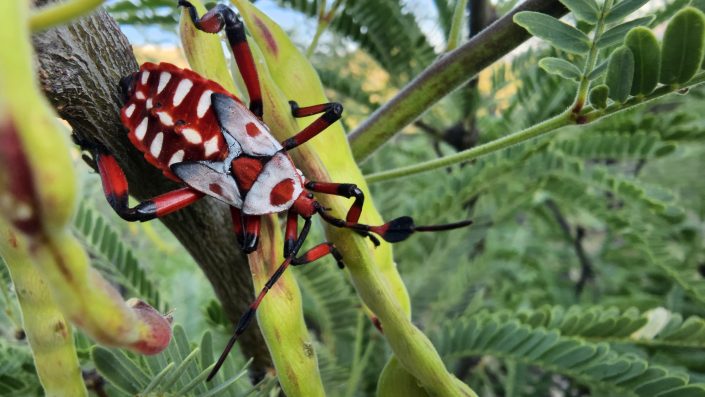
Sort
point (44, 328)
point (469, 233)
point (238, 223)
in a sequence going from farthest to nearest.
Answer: point (469, 233) → point (238, 223) → point (44, 328)

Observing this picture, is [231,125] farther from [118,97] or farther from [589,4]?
[589,4]

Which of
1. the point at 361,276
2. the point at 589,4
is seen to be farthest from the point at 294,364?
the point at 589,4

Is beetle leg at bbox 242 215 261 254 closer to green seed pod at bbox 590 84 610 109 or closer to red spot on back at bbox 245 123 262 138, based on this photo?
red spot on back at bbox 245 123 262 138

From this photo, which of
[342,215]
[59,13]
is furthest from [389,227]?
[59,13]

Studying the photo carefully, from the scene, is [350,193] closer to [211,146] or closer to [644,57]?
[211,146]

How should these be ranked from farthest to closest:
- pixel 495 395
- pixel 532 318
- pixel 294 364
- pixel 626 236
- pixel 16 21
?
pixel 495 395, pixel 626 236, pixel 532 318, pixel 294 364, pixel 16 21

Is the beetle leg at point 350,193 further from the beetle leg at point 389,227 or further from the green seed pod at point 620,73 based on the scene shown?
the green seed pod at point 620,73
